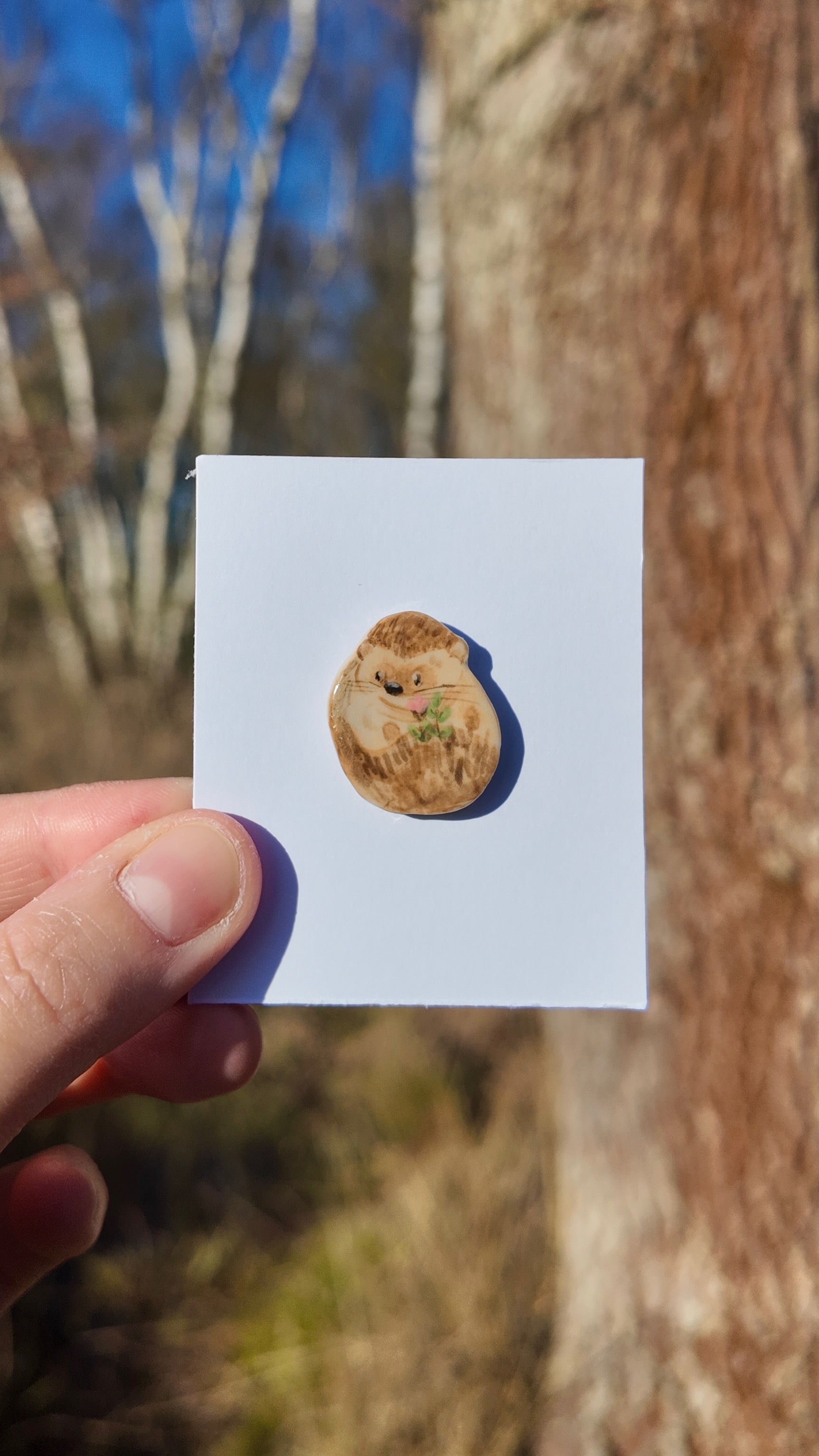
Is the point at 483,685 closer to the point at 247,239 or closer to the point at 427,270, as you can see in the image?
the point at 427,270

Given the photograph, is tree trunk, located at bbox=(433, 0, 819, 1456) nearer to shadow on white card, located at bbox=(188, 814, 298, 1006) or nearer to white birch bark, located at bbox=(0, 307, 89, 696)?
shadow on white card, located at bbox=(188, 814, 298, 1006)

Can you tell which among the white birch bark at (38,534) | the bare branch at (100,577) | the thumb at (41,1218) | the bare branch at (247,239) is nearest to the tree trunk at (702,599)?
the thumb at (41,1218)

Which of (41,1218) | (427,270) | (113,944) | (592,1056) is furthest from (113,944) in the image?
(427,270)

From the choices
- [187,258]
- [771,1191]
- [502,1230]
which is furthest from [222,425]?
[771,1191]

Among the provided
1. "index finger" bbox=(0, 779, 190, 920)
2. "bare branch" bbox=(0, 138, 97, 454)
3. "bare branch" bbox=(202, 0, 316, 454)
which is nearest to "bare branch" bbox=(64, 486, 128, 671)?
"bare branch" bbox=(0, 138, 97, 454)

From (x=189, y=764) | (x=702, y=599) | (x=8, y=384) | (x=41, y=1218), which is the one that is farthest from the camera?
(x=8, y=384)

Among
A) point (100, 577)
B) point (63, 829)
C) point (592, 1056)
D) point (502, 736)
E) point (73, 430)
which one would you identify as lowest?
point (592, 1056)

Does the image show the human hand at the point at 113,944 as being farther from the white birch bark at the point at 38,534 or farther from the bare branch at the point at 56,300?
the bare branch at the point at 56,300
